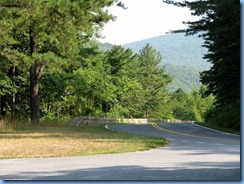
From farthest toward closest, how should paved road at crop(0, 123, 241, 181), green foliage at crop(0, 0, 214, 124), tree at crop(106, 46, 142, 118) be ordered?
1. tree at crop(106, 46, 142, 118)
2. green foliage at crop(0, 0, 214, 124)
3. paved road at crop(0, 123, 241, 181)

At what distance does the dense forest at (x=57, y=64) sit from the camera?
16.7 meters

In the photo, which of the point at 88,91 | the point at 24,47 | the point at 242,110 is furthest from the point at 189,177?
the point at 88,91

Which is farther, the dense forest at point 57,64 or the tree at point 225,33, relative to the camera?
the tree at point 225,33

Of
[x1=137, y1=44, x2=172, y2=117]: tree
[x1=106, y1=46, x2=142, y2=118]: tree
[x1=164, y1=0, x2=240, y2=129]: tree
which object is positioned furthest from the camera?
[x1=137, y1=44, x2=172, y2=117]: tree

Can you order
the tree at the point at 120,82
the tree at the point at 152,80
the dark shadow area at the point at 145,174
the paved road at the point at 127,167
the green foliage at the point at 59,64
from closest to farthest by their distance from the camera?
1. the dark shadow area at the point at 145,174
2. the paved road at the point at 127,167
3. the green foliage at the point at 59,64
4. the tree at the point at 120,82
5. the tree at the point at 152,80

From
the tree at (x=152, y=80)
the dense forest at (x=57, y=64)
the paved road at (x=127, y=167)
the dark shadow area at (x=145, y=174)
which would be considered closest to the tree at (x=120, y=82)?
the dense forest at (x=57, y=64)

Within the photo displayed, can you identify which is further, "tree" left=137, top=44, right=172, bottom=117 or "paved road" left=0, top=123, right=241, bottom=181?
"tree" left=137, top=44, right=172, bottom=117

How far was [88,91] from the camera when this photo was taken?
136ft

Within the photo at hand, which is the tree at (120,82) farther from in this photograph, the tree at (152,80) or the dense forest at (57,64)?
the tree at (152,80)

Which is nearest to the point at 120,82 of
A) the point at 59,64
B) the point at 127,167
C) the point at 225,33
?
the point at 59,64

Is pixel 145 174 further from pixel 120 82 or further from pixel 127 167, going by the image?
pixel 120 82

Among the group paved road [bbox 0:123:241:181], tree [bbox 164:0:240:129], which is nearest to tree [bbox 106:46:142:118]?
tree [bbox 164:0:240:129]

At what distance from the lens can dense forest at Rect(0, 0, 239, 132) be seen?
16.7 m

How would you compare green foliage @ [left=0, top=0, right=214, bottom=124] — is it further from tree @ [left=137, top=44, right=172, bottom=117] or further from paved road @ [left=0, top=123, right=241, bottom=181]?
paved road @ [left=0, top=123, right=241, bottom=181]
